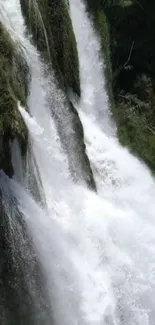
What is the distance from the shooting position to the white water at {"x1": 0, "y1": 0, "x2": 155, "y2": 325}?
24.5 feet

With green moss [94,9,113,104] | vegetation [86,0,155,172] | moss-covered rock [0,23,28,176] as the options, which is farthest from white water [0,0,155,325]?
green moss [94,9,113,104]

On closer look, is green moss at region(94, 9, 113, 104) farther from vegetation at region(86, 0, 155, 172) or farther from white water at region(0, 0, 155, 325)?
white water at region(0, 0, 155, 325)

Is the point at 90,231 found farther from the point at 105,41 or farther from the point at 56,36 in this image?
the point at 105,41

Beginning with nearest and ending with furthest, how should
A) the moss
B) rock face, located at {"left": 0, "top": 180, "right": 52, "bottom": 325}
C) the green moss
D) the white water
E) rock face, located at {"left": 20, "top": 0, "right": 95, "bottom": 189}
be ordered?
rock face, located at {"left": 0, "top": 180, "right": 52, "bottom": 325}
the white water
rock face, located at {"left": 20, "top": 0, "right": 95, "bottom": 189}
the moss
the green moss

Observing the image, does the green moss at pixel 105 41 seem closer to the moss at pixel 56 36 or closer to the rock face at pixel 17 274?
the moss at pixel 56 36

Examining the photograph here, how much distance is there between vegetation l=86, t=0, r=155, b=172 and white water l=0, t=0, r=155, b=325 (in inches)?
46.1

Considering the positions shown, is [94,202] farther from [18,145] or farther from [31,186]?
[18,145]

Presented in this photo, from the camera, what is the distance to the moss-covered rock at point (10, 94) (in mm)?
6828

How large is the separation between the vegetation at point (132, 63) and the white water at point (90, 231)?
3.84 ft

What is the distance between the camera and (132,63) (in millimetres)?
12016

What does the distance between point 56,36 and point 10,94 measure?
3.07 meters

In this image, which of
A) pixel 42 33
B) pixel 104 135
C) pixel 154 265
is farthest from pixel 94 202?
pixel 42 33

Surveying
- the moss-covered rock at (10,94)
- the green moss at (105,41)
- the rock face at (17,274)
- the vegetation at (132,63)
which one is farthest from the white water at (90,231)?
the green moss at (105,41)

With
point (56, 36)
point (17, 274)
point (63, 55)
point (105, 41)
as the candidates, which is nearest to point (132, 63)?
point (105, 41)
